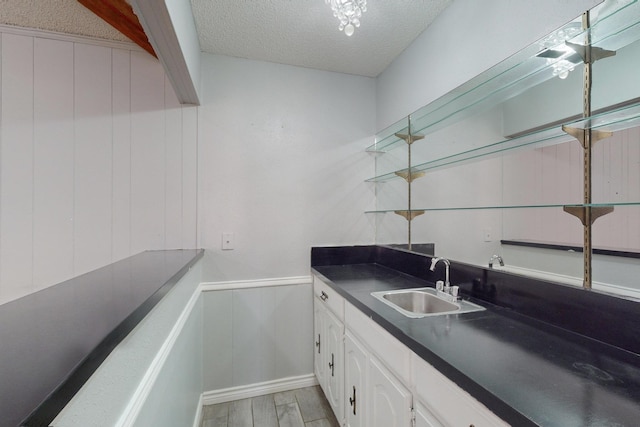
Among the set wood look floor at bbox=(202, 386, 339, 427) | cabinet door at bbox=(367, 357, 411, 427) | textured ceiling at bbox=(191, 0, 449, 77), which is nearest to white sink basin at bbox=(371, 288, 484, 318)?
cabinet door at bbox=(367, 357, 411, 427)

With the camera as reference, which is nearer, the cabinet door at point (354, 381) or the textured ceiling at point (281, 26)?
the cabinet door at point (354, 381)

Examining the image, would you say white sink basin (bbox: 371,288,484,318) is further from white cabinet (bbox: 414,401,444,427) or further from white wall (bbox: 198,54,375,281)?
white wall (bbox: 198,54,375,281)

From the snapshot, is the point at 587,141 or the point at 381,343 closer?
the point at 587,141

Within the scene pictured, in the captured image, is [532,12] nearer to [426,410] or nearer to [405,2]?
[405,2]

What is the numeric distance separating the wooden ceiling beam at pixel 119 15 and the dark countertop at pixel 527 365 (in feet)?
6.42

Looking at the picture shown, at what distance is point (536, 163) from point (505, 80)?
435 millimetres

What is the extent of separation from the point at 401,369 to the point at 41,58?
256 centimetres

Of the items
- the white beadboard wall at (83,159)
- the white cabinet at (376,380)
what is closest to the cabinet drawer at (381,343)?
the white cabinet at (376,380)

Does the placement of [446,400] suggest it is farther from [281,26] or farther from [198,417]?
[281,26]

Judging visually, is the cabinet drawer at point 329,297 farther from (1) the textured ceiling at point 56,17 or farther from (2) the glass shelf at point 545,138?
(1) the textured ceiling at point 56,17

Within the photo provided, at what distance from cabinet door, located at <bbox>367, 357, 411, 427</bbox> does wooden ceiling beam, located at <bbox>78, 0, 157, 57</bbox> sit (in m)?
2.15

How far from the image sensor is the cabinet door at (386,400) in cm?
100

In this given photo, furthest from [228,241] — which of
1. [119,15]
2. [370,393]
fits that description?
[119,15]

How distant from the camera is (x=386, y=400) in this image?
1124 millimetres
